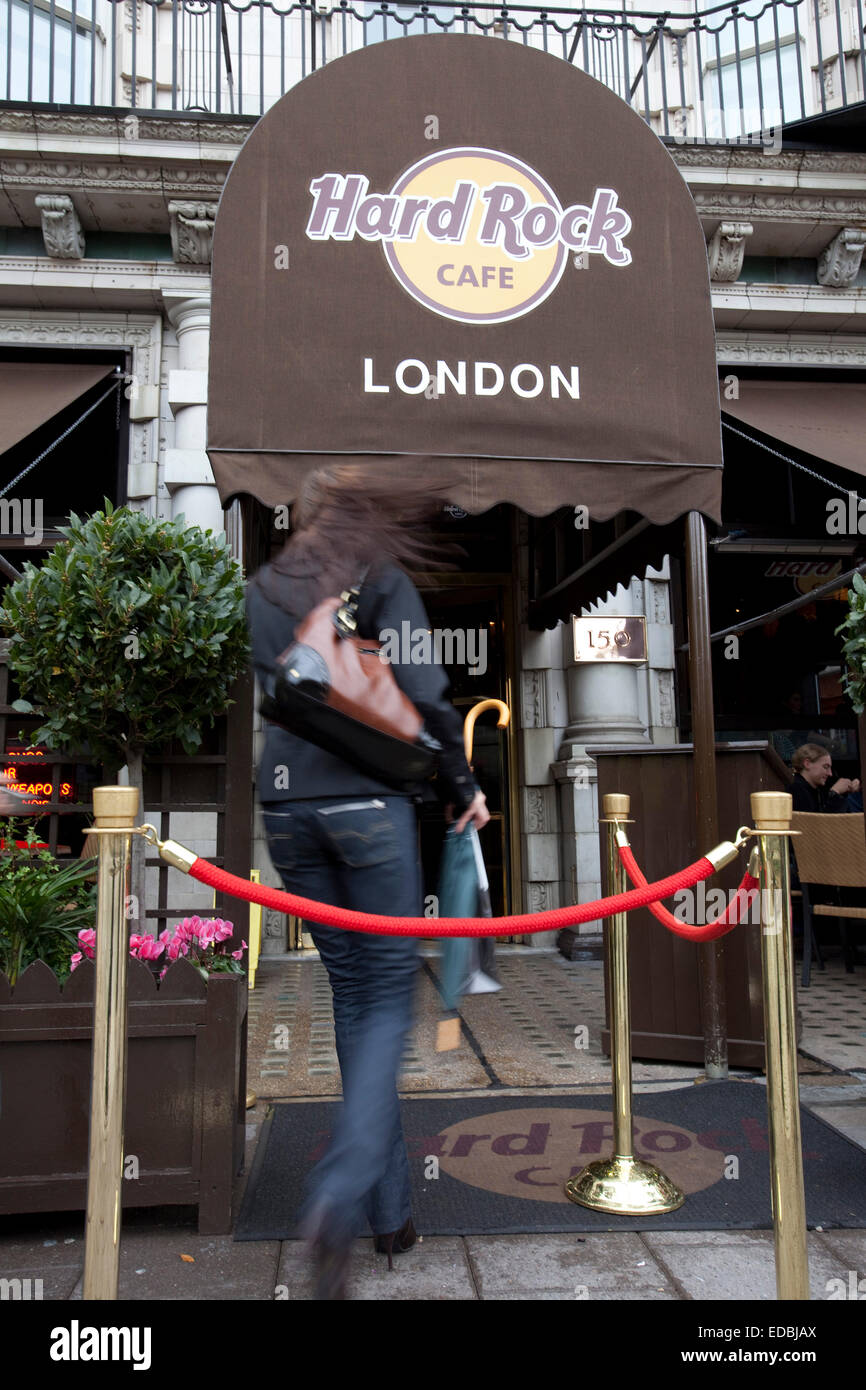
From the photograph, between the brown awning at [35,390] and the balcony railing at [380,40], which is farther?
the balcony railing at [380,40]

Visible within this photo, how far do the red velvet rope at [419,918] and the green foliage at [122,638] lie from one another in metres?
1.65

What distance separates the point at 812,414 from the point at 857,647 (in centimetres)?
545

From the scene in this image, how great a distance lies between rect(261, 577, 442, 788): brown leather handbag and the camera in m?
2.26

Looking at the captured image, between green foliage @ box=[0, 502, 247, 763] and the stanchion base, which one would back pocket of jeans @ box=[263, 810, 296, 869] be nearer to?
green foliage @ box=[0, 502, 247, 763]

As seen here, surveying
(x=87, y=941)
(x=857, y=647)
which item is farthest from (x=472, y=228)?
(x=87, y=941)

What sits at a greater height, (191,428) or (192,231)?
(192,231)

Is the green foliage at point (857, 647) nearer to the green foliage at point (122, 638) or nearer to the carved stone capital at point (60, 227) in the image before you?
the green foliage at point (122, 638)

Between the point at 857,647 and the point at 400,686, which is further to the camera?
the point at 857,647

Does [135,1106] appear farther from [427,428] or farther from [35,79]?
[35,79]

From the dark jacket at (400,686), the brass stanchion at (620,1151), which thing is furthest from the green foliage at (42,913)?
the brass stanchion at (620,1151)

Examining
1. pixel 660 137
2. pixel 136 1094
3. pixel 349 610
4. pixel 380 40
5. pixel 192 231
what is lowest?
pixel 136 1094

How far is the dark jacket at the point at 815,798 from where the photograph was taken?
7.23 meters

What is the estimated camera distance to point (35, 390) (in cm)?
759

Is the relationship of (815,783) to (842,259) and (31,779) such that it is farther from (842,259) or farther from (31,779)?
(31,779)
